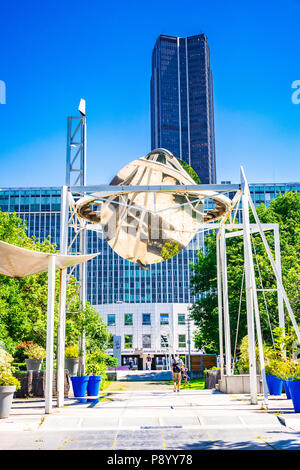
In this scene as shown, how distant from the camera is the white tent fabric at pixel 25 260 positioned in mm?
13512

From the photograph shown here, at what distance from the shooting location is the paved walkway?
8.54 m

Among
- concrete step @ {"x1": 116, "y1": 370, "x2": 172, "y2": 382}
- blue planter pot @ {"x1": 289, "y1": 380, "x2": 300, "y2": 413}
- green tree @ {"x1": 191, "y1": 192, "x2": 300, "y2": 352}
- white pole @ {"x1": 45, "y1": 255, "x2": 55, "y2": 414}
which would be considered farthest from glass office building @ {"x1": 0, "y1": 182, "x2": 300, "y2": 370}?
blue planter pot @ {"x1": 289, "y1": 380, "x2": 300, "y2": 413}

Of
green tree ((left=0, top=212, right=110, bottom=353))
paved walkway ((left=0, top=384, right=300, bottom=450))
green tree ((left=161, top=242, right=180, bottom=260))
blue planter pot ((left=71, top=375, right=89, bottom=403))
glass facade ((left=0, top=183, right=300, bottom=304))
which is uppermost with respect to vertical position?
glass facade ((left=0, top=183, right=300, bottom=304))

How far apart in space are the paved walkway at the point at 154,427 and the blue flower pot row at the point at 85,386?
2.14 metres

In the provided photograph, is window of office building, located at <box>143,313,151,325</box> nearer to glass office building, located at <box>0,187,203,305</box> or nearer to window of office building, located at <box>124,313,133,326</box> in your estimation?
window of office building, located at <box>124,313,133,326</box>

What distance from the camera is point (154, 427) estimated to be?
10602 millimetres

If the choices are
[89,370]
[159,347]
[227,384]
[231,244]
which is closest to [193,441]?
[89,370]

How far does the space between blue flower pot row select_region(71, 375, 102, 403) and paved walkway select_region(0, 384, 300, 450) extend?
2137mm

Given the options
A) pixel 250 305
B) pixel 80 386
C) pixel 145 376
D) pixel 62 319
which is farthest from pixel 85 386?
pixel 145 376

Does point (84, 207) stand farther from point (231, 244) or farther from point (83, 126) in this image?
point (231, 244)

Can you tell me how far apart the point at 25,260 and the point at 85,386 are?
5.54m

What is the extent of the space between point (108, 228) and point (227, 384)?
8.12 metres

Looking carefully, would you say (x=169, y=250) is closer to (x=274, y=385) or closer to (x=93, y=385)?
(x=93, y=385)

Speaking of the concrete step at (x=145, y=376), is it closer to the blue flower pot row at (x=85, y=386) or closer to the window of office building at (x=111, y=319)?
the blue flower pot row at (x=85, y=386)
